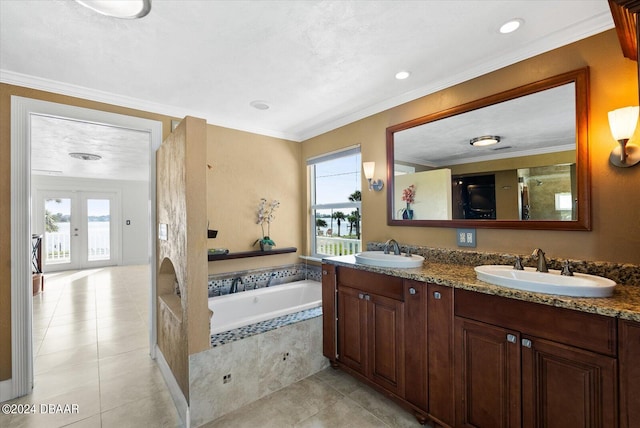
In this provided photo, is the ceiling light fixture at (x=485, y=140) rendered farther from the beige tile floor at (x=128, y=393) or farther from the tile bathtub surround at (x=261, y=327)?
the beige tile floor at (x=128, y=393)

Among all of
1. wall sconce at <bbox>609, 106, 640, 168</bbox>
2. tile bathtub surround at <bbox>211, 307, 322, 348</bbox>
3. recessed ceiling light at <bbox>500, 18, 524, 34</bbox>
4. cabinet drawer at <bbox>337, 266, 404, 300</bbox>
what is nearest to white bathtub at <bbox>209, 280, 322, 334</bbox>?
tile bathtub surround at <bbox>211, 307, 322, 348</bbox>

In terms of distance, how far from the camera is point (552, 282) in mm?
1590

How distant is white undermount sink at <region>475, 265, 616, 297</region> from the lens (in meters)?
1.30

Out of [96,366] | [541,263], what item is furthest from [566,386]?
[96,366]

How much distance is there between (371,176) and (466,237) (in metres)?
1.07

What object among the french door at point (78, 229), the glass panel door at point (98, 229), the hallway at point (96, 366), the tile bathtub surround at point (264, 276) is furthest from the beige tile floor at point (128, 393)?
the glass panel door at point (98, 229)

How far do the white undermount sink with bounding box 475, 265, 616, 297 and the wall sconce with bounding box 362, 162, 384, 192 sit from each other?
50.8 inches

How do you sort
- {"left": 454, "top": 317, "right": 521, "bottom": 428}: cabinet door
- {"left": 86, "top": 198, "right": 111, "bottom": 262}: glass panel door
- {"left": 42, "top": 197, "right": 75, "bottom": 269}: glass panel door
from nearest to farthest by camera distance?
{"left": 454, "top": 317, "right": 521, "bottom": 428}: cabinet door
{"left": 42, "top": 197, "right": 75, "bottom": 269}: glass panel door
{"left": 86, "top": 198, "right": 111, "bottom": 262}: glass panel door

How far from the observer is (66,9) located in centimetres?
153

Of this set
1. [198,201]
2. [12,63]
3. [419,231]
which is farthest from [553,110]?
[12,63]

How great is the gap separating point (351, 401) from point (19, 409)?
2351 mm

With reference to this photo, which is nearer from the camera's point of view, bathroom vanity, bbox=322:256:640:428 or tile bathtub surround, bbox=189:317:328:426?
bathroom vanity, bbox=322:256:640:428

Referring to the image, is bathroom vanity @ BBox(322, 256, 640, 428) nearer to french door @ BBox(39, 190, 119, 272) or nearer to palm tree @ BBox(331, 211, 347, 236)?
palm tree @ BBox(331, 211, 347, 236)

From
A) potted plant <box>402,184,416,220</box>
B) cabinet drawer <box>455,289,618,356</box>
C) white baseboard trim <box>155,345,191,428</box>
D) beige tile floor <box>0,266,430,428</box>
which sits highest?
potted plant <box>402,184,416,220</box>
